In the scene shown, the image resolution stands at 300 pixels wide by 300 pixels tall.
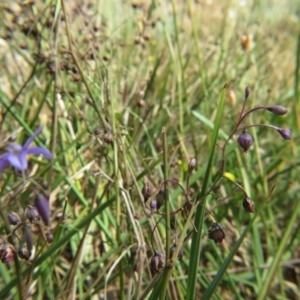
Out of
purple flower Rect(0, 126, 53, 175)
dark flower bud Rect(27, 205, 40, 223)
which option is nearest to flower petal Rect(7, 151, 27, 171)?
purple flower Rect(0, 126, 53, 175)

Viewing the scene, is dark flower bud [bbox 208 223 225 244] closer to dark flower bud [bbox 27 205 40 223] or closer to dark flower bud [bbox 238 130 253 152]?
dark flower bud [bbox 238 130 253 152]

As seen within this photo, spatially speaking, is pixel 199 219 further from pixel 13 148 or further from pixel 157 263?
pixel 13 148

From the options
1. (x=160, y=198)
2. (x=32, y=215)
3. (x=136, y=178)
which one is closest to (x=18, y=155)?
(x=32, y=215)

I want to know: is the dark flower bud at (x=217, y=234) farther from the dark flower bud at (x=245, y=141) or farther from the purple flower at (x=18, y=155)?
the purple flower at (x=18, y=155)

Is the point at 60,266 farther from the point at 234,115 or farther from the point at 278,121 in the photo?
the point at 278,121

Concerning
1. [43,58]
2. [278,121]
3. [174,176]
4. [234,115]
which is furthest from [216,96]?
[43,58]

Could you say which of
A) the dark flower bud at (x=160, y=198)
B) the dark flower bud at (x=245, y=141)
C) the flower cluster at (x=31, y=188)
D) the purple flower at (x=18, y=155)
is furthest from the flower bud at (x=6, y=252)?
the dark flower bud at (x=245, y=141)
